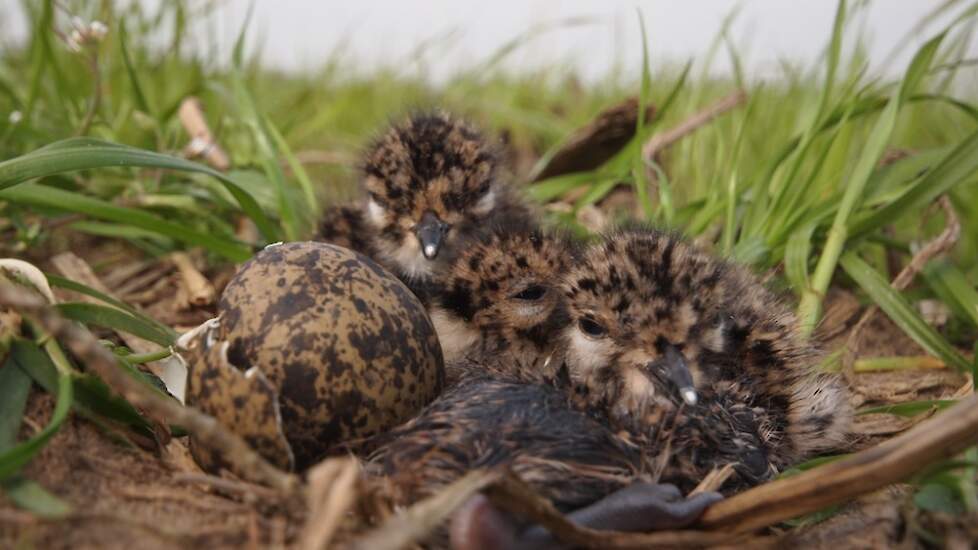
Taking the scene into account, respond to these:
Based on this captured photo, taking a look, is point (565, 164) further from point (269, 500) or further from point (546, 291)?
point (269, 500)

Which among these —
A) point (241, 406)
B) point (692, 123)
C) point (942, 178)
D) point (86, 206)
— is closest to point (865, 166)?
point (942, 178)

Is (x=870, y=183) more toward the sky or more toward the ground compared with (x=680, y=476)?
more toward the sky

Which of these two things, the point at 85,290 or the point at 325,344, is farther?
the point at 85,290

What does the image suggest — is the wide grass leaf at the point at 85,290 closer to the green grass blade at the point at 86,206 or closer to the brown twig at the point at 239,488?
the green grass blade at the point at 86,206

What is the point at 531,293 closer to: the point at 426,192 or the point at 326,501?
the point at 426,192

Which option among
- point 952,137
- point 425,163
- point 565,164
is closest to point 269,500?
point 425,163
